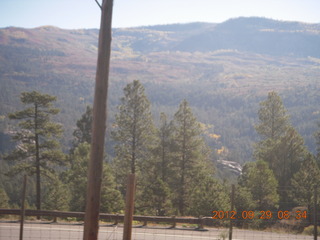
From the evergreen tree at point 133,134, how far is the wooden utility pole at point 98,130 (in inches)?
1106

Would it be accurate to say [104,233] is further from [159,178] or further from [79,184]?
[159,178]

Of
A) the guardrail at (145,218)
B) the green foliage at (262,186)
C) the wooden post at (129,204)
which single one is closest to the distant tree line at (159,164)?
the green foliage at (262,186)

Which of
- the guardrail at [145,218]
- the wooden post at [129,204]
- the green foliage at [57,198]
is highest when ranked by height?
the wooden post at [129,204]

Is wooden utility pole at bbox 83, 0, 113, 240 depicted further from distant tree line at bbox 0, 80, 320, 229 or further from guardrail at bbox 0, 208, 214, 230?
distant tree line at bbox 0, 80, 320, 229

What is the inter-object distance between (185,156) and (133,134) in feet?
16.5

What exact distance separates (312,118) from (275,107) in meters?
159

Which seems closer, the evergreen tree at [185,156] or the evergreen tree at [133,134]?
the evergreen tree at [185,156]

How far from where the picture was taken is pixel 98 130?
6793 millimetres

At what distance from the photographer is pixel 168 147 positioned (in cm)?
3503

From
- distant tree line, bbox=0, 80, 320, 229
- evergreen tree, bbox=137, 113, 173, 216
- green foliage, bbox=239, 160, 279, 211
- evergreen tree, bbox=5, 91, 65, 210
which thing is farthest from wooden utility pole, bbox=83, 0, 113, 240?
evergreen tree, bbox=5, 91, 65, 210

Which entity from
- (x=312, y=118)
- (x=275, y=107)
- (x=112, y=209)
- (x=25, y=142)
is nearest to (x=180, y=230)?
(x=112, y=209)

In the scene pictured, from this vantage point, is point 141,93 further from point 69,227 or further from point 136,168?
point 69,227

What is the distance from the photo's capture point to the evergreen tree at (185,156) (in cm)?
3372

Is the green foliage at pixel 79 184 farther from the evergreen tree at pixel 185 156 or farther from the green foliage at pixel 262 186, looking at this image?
the green foliage at pixel 262 186
